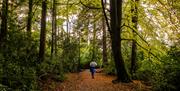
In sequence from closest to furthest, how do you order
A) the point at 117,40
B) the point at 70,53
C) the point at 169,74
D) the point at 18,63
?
the point at 18,63 → the point at 169,74 → the point at 117,40 → the point at 70,53

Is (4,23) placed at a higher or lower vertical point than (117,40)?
higher

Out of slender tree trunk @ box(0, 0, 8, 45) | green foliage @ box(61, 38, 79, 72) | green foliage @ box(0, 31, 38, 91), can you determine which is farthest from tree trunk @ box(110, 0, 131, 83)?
green foliage @ box(61, 38, 79, 72)

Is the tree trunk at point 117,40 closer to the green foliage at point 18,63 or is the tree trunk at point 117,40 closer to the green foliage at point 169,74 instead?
the green foliage at point 169,74

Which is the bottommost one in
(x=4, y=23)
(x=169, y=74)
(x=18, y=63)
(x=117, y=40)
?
(x=169, y=74)

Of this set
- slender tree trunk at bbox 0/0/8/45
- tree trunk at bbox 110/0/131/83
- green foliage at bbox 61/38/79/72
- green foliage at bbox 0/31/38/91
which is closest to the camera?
green foliage at bbox 0/31/38/91

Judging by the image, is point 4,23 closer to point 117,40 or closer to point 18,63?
point 18,63

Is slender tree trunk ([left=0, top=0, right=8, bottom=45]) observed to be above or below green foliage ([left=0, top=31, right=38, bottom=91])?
above

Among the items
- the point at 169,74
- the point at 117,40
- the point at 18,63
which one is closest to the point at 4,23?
the point at 18,63

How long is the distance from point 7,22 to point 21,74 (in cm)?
338

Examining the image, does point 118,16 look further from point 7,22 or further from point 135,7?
point 7,22

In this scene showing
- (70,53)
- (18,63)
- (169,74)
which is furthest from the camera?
(70,53)

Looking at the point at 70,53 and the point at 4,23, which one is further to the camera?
the point at 70,53

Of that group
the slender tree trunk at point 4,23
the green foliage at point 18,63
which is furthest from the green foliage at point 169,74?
the slender tree trunk at point 4,23

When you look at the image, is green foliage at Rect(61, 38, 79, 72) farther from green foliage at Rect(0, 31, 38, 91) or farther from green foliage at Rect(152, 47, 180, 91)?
green foliage at Rect(152, 47, 180, 91)
